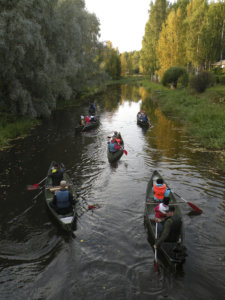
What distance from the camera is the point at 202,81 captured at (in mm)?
33156

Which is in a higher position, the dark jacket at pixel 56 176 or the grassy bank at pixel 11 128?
the grassy bank at pixel 11 128

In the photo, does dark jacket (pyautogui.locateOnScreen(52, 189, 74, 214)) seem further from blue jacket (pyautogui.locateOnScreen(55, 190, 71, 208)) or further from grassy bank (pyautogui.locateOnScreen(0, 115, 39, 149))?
grassy bank (pyautogui.locateOnScreen(0, 115, 39, 149))

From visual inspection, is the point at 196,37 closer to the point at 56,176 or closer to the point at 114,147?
the point at 114,147

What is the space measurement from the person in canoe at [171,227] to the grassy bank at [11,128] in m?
16.3

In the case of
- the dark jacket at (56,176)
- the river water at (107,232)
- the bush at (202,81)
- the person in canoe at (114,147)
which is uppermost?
the bush at (202,81)

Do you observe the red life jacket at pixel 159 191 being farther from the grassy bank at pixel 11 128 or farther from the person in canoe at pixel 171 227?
the grassy bank at pixel 11 128

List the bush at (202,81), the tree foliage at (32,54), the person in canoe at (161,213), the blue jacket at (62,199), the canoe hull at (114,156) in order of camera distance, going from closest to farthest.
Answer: the person in canoe at (161,213)
the blue jacket at (62,199)
the canoe hull at (114,156)
the tree foliage at (32,54)
the bush at (202,81)

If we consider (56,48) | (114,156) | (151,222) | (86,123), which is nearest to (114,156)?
(114,156)

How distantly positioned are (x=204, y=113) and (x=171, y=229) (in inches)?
749

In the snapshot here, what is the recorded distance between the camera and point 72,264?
318 inches

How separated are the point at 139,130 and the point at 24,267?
64.6 feet

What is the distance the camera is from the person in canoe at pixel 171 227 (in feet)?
25.1

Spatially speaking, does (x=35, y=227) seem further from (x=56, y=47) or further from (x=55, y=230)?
(x=56, y=47)

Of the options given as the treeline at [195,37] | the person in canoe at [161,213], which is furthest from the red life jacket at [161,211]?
the treeline at [195,37]
